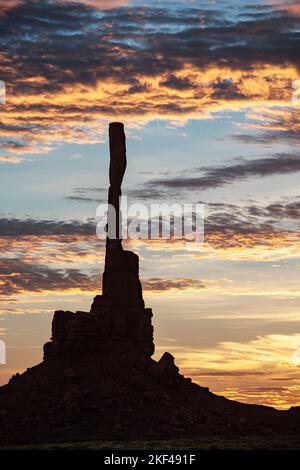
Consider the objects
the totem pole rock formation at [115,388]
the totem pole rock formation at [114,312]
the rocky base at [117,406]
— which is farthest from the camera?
the totem pole rock formation at [114,312]

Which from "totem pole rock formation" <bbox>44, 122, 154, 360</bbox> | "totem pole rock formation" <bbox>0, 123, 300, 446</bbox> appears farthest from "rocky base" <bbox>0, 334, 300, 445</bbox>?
"totem pole rock formation" <bbox>44, 122, 154, 360</bbox>

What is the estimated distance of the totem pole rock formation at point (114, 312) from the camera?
180 metres

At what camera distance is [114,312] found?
186 m

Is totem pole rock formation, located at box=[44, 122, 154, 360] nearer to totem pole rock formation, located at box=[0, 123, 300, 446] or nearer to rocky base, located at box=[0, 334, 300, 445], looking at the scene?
totem pole rock formation, located at box=[0, 123, 300, 446]

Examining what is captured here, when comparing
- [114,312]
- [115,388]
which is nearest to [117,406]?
[115,388]

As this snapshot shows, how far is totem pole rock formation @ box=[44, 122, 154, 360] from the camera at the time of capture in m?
180

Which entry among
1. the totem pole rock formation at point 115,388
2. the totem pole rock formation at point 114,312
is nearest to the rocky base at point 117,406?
the totem pole rock formation at point 115,388

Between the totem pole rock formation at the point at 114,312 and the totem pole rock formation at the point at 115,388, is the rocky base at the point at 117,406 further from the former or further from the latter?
the totem pole rock formation at the point at 114,312

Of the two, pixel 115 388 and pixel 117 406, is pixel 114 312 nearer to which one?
pixel 115 388

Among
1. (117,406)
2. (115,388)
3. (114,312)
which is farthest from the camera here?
(114,312)

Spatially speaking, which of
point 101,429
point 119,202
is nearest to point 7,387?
point 101,429
